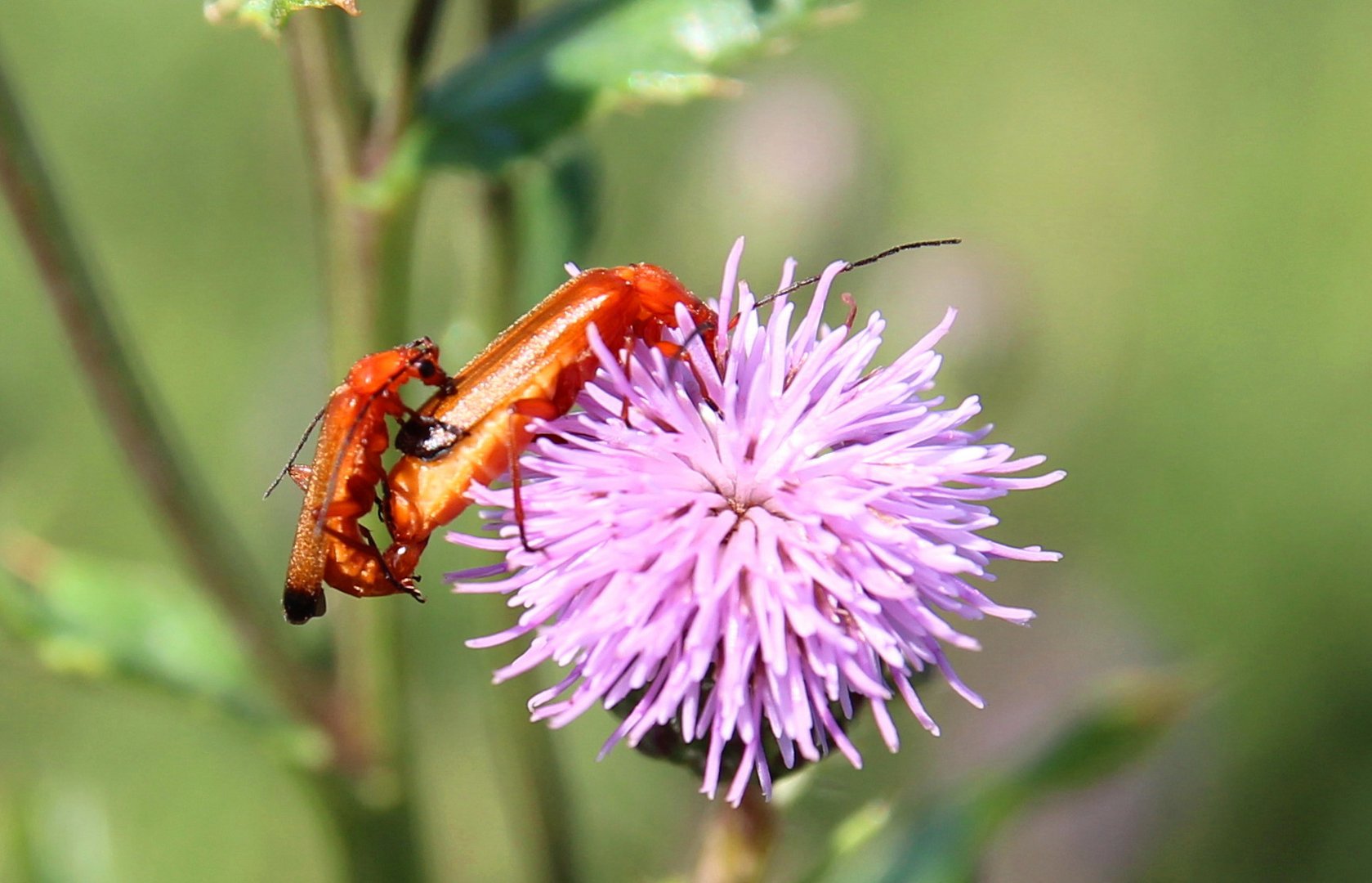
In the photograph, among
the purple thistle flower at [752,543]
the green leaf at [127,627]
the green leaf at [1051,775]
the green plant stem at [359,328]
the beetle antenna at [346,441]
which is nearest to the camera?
the purple thistle flower at [752,543]

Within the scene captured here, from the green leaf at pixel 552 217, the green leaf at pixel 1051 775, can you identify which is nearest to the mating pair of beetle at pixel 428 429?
the green leaf at pixel 552 217

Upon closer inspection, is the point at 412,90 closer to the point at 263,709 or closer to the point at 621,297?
the point at 621,297

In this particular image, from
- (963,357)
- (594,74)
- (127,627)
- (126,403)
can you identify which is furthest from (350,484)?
(963,357)

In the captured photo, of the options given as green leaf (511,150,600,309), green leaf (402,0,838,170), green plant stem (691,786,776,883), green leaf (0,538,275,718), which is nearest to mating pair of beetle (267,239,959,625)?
green leaf (402,0,838,170)

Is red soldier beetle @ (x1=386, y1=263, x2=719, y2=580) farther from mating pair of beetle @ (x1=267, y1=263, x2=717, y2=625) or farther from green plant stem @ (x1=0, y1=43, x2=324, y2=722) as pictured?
green plant stem @ (x1=0, y1=43, x2=324, y2=722)

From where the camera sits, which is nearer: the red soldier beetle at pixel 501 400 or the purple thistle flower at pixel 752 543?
the purple thistle flower at pixel 752 543

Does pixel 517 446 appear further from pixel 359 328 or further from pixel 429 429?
pixel 359 328

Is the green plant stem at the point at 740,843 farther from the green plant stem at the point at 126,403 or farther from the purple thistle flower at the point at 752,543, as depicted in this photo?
the green plant stem at the point at 126,403
